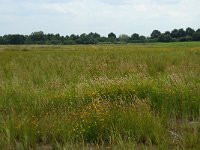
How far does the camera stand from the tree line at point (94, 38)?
104 metres

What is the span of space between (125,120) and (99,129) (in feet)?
1.35

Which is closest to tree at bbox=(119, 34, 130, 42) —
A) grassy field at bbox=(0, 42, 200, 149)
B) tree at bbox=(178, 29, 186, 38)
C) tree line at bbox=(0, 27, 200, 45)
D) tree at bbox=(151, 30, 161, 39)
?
tree line at bbox=(0, 27, 200, 45)

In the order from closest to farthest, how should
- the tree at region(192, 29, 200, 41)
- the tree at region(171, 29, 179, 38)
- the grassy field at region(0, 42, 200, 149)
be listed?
the grassy field at region(0, 42, 200, 149)
the tree at region(192, 29, 200, 41)
the tree at region(171, 29, 179, 38)

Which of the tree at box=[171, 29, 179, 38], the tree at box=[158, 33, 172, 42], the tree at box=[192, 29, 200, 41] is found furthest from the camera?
the tree at box=[171, 29, 179, 38]

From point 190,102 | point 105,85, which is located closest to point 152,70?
point 105,85

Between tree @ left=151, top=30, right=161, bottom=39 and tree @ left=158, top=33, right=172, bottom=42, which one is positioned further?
tree @ left=151, top=30, right=161, bottom=39

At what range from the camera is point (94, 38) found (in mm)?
111250

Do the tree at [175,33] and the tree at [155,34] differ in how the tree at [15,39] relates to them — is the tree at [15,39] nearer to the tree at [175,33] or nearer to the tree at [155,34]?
the tree at [155,34]

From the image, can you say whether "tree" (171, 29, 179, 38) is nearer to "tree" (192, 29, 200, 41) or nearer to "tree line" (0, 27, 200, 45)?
"tree line" (0, 27, 200, 45)

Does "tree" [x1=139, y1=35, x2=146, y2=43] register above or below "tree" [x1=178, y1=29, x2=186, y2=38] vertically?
below

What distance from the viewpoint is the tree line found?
103812 millimetres

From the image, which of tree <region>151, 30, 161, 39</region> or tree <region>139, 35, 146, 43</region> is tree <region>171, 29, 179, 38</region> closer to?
tree <region>151, 30, 161, 39</region>

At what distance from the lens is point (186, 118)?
601 centimetres

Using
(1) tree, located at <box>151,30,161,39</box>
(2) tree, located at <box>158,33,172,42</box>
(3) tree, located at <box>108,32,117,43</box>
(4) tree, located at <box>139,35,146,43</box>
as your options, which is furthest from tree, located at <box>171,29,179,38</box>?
(3) tree, located at <box>108,32,117,43</box>
